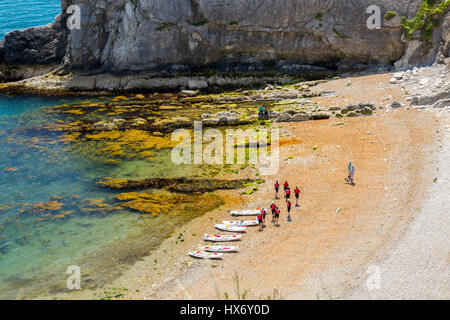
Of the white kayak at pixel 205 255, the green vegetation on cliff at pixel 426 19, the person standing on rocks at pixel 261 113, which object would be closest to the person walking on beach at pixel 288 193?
the white kayak at pixel 205 255

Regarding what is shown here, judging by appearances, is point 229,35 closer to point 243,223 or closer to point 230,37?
point 230,37

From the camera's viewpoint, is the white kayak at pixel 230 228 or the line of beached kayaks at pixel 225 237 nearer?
the line of beached kayaks at pixel 225 237

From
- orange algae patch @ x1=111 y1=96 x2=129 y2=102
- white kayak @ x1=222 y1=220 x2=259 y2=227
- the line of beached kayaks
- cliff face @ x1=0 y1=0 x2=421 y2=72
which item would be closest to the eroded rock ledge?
the line of beached kayaks

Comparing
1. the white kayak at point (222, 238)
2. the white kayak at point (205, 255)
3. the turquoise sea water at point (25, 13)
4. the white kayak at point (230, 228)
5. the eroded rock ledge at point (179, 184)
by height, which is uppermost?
the turquoise sea water at point (25, 13)

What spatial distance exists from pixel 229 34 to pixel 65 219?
1530 inches

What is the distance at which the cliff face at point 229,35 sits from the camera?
55625 millimetres

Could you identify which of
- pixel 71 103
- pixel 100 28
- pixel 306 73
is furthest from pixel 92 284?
pixel 100 28

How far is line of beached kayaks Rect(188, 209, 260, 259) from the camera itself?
25789mm

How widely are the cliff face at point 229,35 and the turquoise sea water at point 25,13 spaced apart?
1712 cm

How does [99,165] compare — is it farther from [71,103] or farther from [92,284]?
[71,103]

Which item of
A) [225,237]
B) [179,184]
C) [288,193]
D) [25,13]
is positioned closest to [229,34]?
[179,184]

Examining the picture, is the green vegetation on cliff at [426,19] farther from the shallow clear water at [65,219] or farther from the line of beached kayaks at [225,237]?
the line of beached kayaks at [225,237]

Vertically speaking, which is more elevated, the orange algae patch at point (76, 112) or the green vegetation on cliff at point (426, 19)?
the green vegetation on cliff at point (426, 19)

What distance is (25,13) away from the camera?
86.9 metres
